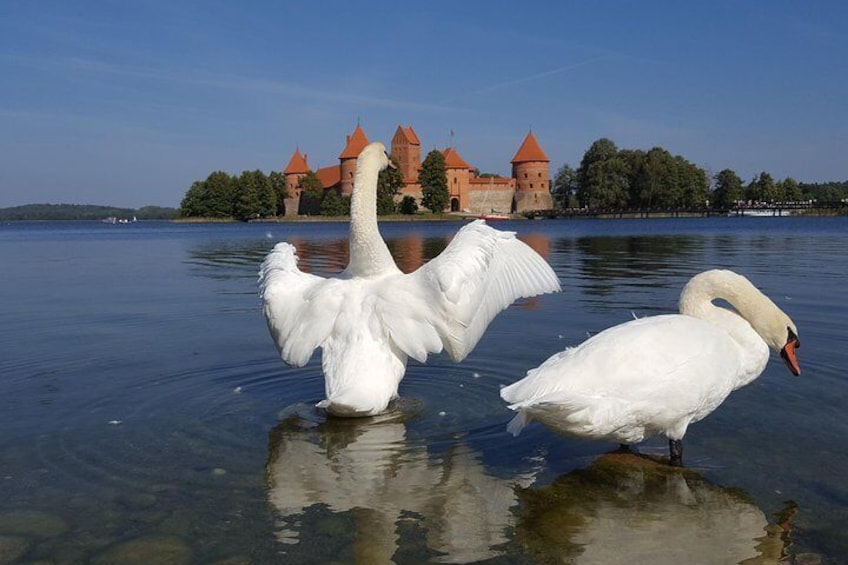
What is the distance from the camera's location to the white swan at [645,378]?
4477 mm

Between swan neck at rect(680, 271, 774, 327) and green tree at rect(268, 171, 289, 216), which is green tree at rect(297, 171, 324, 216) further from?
swan neck at rect(680, 271, 774, 327)

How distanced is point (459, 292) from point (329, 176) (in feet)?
475

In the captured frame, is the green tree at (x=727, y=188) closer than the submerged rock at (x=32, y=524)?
No

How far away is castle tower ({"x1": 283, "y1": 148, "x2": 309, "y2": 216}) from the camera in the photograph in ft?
465

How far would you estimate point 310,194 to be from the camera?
431 feet

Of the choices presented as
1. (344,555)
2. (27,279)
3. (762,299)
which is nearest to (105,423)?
(344,555)

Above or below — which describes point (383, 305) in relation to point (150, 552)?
above

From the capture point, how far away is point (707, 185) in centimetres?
13188

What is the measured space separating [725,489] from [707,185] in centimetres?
13680

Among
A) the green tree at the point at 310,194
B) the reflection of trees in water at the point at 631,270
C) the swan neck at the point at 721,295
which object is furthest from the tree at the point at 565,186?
the swan neck at the point at 721,295

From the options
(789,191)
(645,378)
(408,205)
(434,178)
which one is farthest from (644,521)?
(789,191)

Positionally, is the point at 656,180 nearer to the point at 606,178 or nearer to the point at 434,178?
the point at 606,178

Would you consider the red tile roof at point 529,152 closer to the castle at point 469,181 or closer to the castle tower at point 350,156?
the castle at point 469,181

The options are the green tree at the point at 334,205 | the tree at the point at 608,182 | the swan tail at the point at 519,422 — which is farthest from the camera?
the green tree at the point at 334,205
